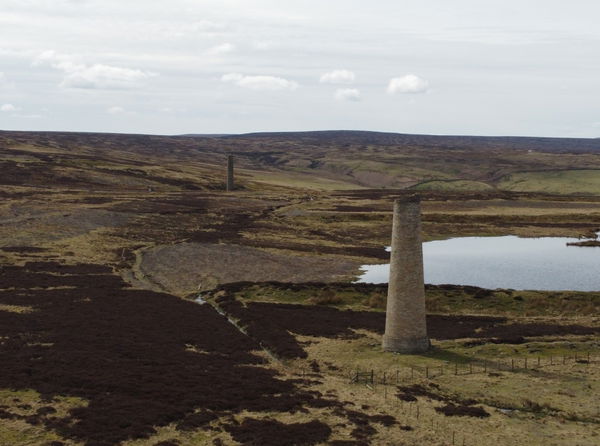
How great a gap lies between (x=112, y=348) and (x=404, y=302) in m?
18.3

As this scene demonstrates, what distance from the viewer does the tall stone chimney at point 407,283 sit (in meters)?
41.5

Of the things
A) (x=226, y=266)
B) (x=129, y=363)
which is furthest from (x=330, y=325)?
(x=226, y=266)

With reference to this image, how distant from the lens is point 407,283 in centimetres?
4175

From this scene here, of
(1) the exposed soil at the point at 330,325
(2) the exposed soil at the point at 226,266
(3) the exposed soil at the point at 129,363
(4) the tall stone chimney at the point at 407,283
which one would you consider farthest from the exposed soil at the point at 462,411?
(2) the exposed soil at the point at 226,266

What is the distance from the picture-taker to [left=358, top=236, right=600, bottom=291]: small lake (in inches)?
2724

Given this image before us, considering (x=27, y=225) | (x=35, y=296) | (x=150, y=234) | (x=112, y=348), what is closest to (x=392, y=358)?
(x=112, y=348)

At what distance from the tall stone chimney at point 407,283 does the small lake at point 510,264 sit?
2746 cm

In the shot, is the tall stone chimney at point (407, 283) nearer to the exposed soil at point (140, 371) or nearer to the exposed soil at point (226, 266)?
the exposed soil at point (140, 371)

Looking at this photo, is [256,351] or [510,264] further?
[510,264]

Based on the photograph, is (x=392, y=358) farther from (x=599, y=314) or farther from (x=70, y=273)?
(x=70, y=273)

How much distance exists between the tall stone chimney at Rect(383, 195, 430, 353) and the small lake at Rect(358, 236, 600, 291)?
27.5 metres

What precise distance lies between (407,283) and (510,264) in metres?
43.7

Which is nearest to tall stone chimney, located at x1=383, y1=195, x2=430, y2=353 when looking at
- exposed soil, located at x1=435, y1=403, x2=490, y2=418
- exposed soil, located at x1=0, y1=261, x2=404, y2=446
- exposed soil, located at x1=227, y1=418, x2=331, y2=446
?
exposed soil, located at x1=0, y1=261, x2=404, y2=446

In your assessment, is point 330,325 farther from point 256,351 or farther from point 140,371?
point 140,371
